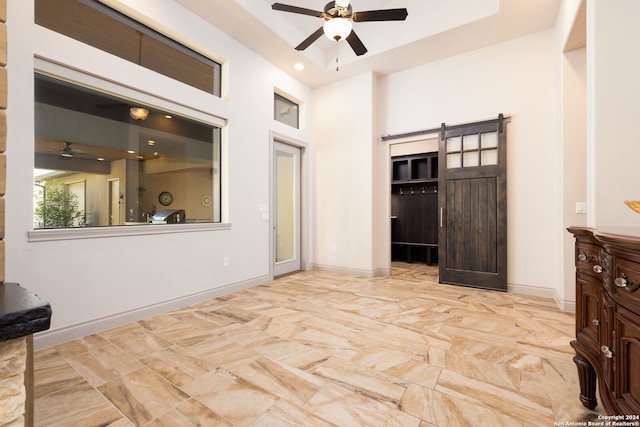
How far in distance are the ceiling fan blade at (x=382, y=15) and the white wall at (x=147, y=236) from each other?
1961mm

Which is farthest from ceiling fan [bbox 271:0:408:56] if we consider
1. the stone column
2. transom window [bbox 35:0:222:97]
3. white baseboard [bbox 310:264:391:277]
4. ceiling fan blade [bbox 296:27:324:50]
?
white baseboard [bbox 310:264:391:277]

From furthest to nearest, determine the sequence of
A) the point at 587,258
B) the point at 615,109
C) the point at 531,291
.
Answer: the point at 531,291
the point at 615,109
the point at 587,258

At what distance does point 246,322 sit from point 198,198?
1.79m

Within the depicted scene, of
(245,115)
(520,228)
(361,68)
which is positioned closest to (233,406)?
(245,115)

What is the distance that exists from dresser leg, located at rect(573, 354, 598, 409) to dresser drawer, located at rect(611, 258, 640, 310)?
67 centimetres

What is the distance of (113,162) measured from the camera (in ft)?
9.63

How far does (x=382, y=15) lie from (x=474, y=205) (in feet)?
9.34

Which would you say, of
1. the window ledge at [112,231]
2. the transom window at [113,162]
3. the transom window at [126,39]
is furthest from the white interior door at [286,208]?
the transom window at [126,39]

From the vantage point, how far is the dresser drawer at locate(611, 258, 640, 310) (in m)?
1.02

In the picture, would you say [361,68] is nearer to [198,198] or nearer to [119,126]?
[198,198]

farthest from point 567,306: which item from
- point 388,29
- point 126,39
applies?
point 126,39

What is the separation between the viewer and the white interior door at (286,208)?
5023 mm

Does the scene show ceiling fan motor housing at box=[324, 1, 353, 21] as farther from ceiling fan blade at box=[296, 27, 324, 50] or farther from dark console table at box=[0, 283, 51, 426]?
dark console table at box=[0, 283, 51, 426]

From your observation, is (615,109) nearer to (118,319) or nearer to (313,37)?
(313,37)
